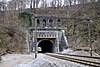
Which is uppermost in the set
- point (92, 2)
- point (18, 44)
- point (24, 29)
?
point (92, 2)

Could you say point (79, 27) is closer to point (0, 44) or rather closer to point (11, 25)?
point (11, 25)

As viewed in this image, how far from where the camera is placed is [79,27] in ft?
151

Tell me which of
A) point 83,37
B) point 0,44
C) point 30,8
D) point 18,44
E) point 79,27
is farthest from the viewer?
point 30,8

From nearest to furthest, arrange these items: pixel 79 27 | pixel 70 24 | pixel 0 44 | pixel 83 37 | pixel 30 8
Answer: pixel 0 44
pixel 83 37
pixel 79 27
pixel 70 24
pixel 30 8

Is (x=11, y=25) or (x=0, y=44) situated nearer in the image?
(x=0, y=44)

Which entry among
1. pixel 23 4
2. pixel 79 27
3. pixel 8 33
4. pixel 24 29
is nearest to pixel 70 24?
pixel 79 27

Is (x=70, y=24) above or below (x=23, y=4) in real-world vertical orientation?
below

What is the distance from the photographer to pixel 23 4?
240ft

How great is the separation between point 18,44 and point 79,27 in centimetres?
1454

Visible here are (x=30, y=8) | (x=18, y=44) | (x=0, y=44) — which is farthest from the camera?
(x=30, y=8)

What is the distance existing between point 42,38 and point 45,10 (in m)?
29.2

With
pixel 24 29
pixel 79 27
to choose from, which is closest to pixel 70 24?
pixel 79 27

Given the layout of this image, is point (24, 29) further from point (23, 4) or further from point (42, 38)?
point (23, 4)

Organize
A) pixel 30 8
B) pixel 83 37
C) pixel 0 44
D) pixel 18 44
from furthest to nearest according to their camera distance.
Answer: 1. pixel 30 8
2. pixel 83 37
3. pixel 18 44
4. pixel 0 44
